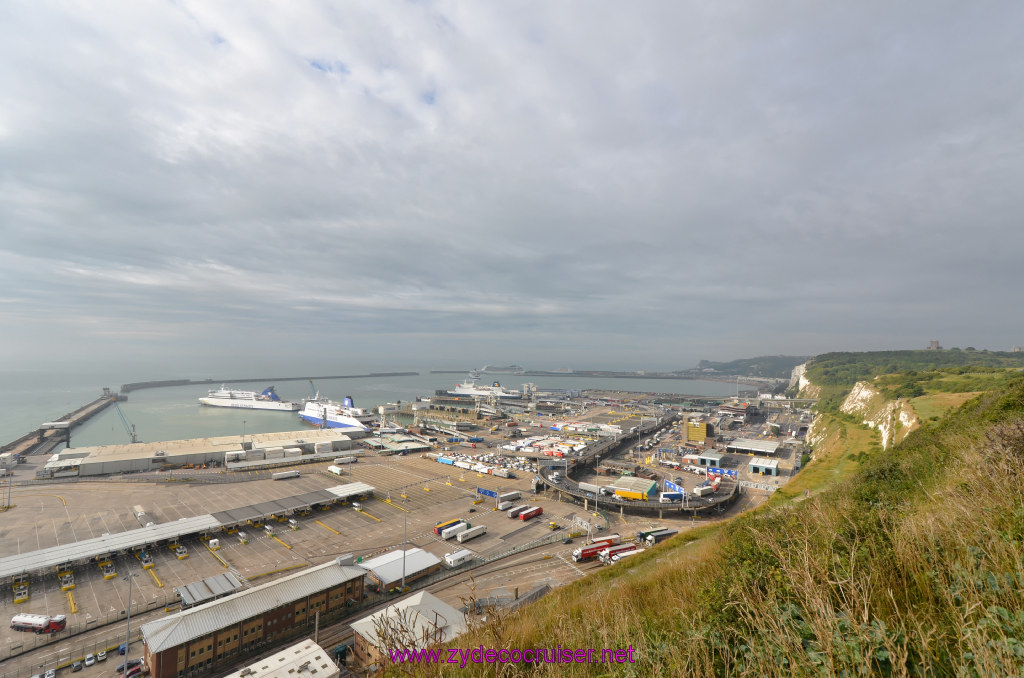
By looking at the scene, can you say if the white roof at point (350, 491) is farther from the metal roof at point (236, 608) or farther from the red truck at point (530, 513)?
the metal roof at point (236, 608)

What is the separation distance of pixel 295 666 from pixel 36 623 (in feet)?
29.0

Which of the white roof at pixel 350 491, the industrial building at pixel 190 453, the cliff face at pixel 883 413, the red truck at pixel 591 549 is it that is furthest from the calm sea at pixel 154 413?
the cliff face at pixel 883 413

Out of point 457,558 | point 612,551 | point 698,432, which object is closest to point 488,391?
point 698,432

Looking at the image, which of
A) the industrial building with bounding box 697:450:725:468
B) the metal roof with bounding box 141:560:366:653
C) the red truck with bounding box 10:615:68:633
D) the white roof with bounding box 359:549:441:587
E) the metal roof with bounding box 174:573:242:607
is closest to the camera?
the metal roof with bounding box 141:560:366:653

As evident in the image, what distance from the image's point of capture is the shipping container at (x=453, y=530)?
18.8 m

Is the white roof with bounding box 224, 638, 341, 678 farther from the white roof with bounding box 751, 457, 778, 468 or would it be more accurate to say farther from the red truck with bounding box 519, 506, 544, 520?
the white roof with bounding box 751, 457, 778, 468

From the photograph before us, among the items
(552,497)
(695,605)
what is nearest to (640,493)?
(552,497)

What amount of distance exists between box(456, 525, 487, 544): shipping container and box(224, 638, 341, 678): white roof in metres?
9.18

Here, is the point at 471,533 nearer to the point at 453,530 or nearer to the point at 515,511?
the point at 453,530

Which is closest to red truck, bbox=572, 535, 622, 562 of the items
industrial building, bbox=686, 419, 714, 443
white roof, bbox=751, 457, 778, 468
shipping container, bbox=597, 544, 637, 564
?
shipping container, bbox=597, 544, 637, 564

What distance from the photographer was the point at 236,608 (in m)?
11.5

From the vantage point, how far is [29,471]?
29344 mm

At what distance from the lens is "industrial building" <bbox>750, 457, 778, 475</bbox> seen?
31141 millimetres

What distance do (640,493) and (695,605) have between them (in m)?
20.4
